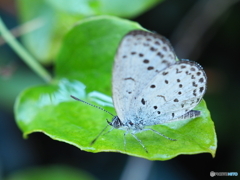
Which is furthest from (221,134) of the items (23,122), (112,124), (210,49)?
(23,122)

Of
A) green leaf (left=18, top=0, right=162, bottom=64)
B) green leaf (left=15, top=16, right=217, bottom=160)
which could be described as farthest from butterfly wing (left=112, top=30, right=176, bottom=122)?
green leaf (left=18, top=0, right=162, bottom=64)

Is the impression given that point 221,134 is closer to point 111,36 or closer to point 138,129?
point 138,129

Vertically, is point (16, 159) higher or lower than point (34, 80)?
lower

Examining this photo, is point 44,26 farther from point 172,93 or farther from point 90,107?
point 172,93

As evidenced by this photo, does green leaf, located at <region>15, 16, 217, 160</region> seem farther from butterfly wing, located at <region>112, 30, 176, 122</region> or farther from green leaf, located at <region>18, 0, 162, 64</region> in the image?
green leaf, located at <region>18, 0, 162, 64</region>

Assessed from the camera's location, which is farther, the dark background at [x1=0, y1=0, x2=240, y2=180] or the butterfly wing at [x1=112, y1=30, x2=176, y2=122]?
the dark background at [x1=0, y1=0, x2=240, y2=180]

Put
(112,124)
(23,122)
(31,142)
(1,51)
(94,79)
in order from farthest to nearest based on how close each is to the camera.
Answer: (1,51)
(31,142)
(94,79)
(23,122)
(112,124)

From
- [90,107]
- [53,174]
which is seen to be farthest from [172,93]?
[53,174]

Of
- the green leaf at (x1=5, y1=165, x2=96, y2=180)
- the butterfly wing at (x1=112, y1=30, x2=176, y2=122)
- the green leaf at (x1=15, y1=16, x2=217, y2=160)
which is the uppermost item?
the butterfly wing at (x1=112, y1=30, x2=176, y2=122)
